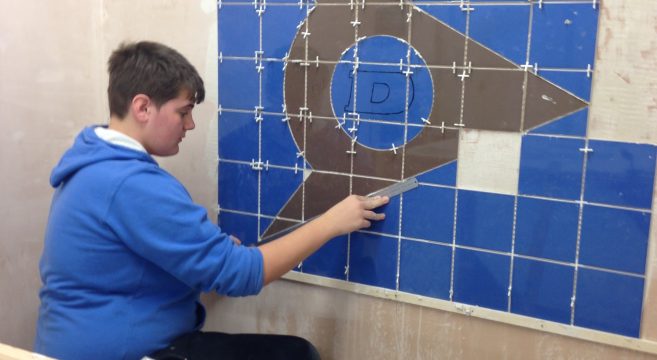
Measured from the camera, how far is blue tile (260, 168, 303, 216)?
1.58m

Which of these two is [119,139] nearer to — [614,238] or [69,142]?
[69,142]

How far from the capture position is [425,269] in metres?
1.47

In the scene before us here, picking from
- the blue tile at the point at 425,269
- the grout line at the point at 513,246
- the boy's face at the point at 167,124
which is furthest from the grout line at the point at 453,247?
the boy's face at the point at 167,124

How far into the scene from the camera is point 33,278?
176 centimetres

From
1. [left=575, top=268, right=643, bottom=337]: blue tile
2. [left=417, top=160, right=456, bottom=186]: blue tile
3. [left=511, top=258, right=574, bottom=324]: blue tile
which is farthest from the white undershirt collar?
[left=575, top=268, right=643, bottom=337]: blue tile

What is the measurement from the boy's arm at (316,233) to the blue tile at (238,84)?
1.18ft

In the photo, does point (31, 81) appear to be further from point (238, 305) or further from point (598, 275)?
point (598, 275)

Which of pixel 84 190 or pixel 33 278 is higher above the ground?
pixel 84 190

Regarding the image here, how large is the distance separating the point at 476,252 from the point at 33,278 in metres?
1.14

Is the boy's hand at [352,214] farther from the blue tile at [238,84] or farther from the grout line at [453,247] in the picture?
the blue tile at [238,84]

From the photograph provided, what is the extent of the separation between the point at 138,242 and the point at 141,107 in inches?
10.9

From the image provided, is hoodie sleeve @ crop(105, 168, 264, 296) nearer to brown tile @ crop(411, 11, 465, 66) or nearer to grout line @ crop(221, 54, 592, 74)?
grout line @ crop(221, 54, 592, 74)

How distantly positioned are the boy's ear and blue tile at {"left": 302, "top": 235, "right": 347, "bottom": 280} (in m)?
0.51

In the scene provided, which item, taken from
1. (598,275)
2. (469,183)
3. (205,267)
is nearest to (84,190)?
(205,267)
